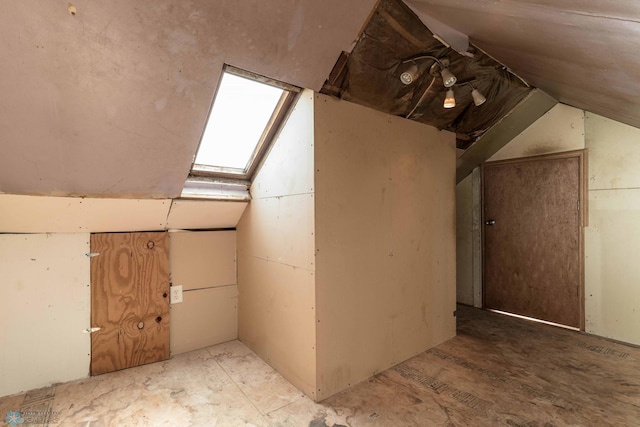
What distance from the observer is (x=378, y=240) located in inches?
86.9

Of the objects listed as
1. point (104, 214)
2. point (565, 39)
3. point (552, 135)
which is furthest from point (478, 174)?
point (104, 214)

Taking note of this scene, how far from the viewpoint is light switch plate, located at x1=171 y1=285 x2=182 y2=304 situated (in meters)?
2.53

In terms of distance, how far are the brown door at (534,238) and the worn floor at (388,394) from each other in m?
0.63

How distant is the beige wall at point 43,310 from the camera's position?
1987 mm

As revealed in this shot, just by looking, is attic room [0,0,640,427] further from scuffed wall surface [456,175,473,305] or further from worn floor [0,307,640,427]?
scuffed wall surface [456,175,473,305]

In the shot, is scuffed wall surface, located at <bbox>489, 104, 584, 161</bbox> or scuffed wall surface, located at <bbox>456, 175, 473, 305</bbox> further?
scuffed wall surface, located at <bbox>456, 175, 473, 305</bbox>

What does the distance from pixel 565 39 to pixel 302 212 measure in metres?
1.53

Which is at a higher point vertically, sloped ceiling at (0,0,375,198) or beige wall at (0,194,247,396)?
sloped ceiling at (0,0,375,198)

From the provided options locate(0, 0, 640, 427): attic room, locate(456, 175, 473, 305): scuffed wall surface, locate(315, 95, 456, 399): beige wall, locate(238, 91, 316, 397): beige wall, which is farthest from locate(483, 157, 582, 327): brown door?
locate(238, 91, 316, 397): beige wall

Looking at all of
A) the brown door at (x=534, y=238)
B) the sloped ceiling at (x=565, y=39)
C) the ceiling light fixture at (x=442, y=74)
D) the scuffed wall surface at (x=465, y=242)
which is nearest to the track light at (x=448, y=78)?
the ceiling light fixture at (x=442, y=74)

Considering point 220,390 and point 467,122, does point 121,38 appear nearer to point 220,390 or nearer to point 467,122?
point 220,390

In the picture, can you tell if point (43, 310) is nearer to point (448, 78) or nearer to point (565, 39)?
point (448, 78)

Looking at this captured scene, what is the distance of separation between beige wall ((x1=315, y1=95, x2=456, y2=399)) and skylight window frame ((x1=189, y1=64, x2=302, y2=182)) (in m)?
0.24

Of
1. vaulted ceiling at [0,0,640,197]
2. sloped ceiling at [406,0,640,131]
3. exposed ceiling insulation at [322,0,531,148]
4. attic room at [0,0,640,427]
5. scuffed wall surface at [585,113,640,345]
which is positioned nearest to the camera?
sloped ceiling at [406,0,640,131]
